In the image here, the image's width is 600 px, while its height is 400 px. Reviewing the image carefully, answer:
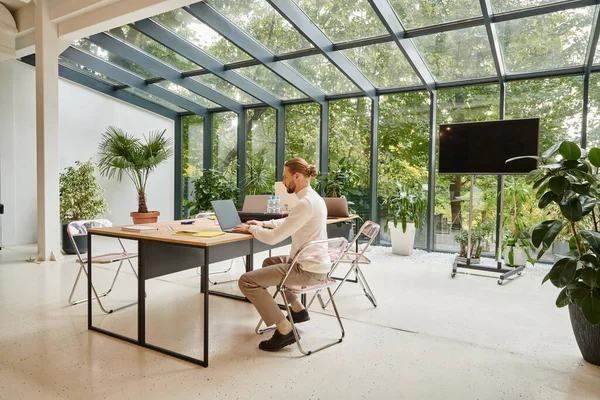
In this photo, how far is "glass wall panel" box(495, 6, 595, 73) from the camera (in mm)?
4575

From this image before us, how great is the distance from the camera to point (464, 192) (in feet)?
20.7

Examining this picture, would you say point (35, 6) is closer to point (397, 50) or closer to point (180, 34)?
point (180, 34)

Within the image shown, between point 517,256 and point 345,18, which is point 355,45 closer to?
point 345,18

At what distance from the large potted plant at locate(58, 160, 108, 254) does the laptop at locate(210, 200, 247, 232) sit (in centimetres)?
401

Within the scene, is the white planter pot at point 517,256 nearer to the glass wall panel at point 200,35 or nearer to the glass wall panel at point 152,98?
the glass wall panel at point 200,35

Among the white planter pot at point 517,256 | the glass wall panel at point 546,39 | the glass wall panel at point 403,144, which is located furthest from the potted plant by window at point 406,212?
the glass wall panel at point 546,39

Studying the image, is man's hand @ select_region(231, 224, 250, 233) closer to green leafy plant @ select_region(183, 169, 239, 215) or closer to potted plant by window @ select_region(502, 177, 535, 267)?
potted plant by window @ select_region(502, 177, 535, 267)

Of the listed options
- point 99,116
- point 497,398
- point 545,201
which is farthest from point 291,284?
point 99,116

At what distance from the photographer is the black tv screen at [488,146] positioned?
4738 millimetres

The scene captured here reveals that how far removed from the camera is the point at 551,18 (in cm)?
457

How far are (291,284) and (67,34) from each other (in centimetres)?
517

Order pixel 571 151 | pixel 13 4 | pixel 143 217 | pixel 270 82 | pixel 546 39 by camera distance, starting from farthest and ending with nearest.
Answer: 1. pixel 143 217
2. pixel 270 82
3. pixel 13 4
4. pixel 546 39
5. pixel 571 151

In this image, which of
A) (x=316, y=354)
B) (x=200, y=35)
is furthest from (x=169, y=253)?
(x=200, y=35)

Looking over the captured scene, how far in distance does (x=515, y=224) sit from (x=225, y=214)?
4.25m
